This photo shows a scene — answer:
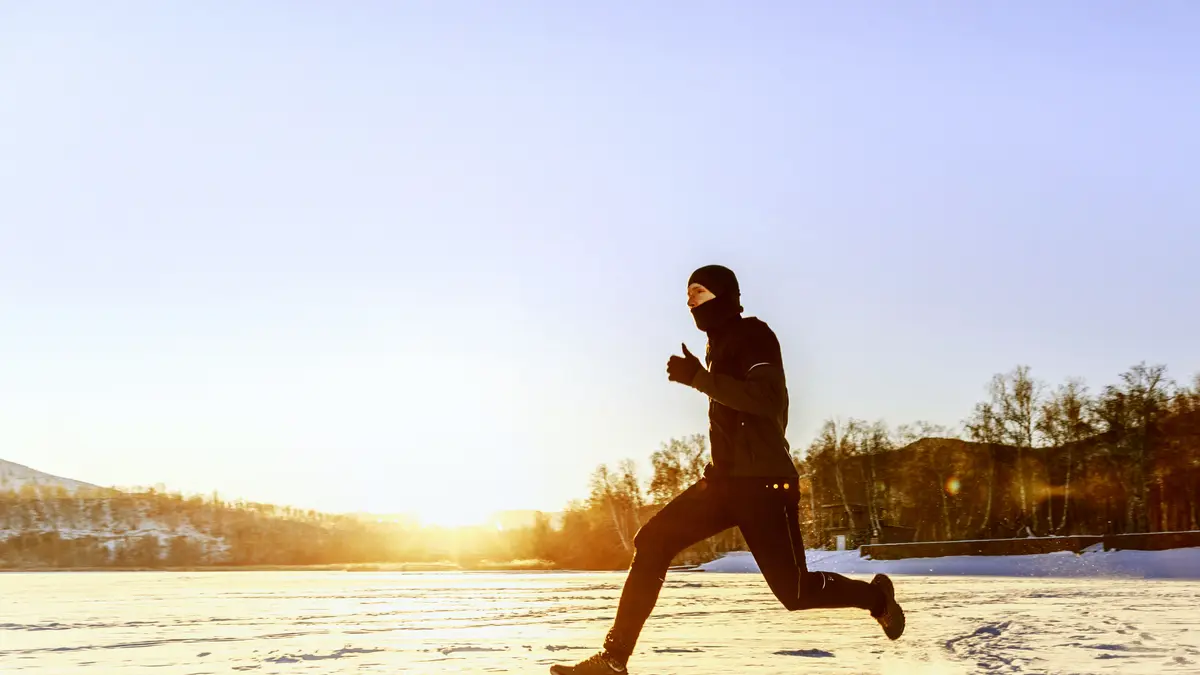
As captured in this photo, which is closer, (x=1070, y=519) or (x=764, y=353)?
(x=764, y=353)

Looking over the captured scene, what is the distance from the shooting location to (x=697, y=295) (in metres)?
4.86

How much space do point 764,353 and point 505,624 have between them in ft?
15.0

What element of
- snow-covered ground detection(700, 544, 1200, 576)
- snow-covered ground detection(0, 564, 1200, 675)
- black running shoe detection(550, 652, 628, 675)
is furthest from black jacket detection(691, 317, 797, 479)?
snow-covered ground detection(700, 544, 1200, 576)

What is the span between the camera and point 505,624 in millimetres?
8438

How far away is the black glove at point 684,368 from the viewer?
445 cm

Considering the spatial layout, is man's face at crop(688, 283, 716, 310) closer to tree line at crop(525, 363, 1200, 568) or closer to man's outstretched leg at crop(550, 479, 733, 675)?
man's outstretched leg at crop(550, 479, 733, 675)

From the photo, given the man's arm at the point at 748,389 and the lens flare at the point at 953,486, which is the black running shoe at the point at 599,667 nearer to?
the man's arm at the point at 748,389

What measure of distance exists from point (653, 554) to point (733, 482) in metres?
0.49

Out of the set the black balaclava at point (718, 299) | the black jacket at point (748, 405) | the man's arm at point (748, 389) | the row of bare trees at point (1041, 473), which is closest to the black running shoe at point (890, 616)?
the black jacket at point (748, 405)

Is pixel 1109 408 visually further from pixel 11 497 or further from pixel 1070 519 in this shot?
pixel 11 497

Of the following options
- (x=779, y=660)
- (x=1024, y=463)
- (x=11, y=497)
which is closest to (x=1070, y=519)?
(x=1024, y=463)

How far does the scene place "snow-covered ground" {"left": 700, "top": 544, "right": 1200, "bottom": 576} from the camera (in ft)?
99.6

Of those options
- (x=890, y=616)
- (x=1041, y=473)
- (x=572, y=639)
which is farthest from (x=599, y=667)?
(x=1041, y=473)

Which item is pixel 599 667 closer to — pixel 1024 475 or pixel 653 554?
pixel 653 554
